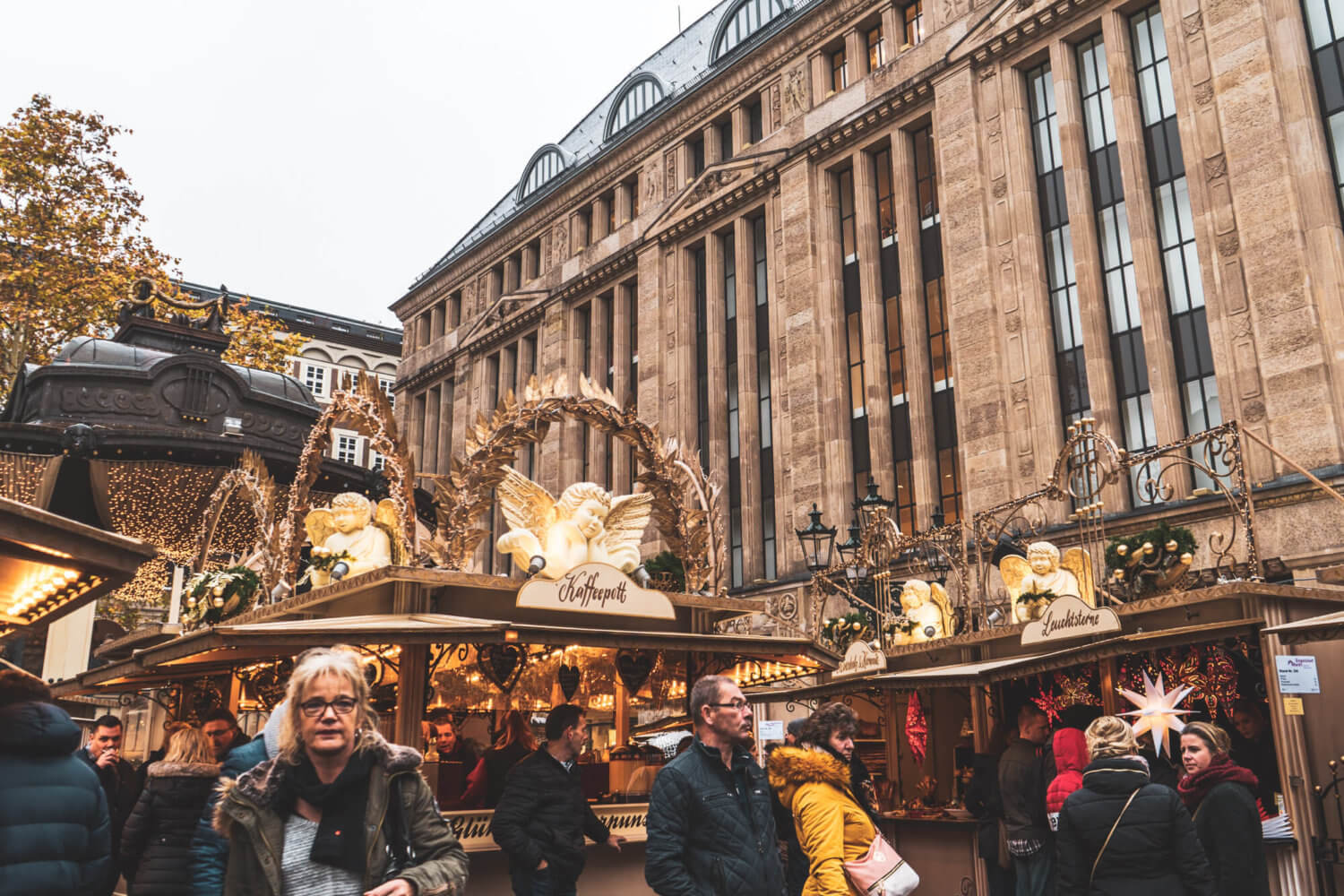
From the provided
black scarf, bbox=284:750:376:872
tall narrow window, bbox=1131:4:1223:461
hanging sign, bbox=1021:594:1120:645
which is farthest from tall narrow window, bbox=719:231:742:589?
black scarf, bbox=284:750:376:872

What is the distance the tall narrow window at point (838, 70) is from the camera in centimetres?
3186

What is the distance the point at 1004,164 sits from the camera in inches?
1025

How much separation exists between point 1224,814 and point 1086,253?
2026 cm

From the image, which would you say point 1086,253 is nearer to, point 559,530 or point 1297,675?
point 1297,675

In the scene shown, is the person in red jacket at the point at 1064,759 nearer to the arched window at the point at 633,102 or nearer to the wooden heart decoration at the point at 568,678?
the wooden heart decoration at the point at 568,678

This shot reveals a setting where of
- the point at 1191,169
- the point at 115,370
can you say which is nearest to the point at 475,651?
the point at 115,370

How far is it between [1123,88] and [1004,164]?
3169mm

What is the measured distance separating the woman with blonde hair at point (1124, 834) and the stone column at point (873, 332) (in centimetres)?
2221

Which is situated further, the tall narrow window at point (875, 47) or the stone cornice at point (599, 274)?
the stone cornice at point (599, 274)

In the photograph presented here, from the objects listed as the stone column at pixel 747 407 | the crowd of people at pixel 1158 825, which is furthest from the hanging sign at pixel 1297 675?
the stone column at pixel 747 407

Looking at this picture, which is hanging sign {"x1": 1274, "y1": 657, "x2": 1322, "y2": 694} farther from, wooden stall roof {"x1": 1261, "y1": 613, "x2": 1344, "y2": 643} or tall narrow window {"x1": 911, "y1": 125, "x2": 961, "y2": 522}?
tall narrow window {"x1": 911, "y1": 125, "x2": 961, "y2": 522}

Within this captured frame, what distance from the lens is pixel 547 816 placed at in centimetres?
693

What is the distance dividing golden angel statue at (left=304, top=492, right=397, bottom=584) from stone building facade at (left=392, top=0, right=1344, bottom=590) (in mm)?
10431

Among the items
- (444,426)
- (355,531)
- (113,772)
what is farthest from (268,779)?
(444,426)
